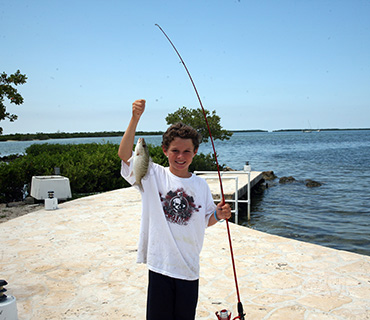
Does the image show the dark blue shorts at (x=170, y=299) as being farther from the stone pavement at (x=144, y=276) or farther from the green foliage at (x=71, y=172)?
the green foliage at (x=71, y=172)

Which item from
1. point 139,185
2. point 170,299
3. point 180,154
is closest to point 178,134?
point 180,154

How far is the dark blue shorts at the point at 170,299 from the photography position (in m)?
2.43

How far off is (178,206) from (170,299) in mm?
624

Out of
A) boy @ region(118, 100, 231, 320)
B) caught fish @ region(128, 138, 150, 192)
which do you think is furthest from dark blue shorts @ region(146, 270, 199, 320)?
caught fish @ region(128, 138, 150, 192)

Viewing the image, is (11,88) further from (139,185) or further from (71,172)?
(139,185)

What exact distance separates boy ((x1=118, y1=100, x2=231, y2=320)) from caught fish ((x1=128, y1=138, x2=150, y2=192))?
0.34 feet

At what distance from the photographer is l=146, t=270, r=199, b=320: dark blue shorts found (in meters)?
2.43

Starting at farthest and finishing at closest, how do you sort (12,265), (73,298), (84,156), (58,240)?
(84,156), (58,240), (12,265), (73,298)

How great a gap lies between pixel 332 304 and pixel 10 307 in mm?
3314

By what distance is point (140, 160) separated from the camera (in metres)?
2.31

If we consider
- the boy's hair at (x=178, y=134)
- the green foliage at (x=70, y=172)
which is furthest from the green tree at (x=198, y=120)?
the boy's hair at (x=178, y=134)

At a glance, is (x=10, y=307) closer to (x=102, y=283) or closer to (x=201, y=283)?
(x=102, y=283)

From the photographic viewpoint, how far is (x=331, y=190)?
18375 mm

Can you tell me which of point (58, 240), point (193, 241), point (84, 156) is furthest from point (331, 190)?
point (193, 241)
